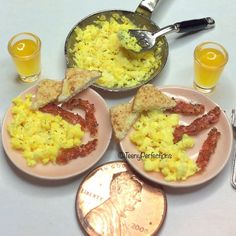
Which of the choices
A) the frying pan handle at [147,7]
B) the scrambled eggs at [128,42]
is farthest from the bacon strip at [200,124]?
the frying pan handle at [147,7]

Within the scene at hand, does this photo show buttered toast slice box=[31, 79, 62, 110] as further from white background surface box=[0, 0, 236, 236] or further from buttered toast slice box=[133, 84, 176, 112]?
buttered toast slice box=[133, 84, 176, 112]

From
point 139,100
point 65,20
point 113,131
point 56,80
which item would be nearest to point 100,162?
point 113,131

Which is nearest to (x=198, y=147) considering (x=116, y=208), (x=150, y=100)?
(x=150, y=100)

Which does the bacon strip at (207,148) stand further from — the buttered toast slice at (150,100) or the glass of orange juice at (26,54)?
the glass of orange juice at (26,54)

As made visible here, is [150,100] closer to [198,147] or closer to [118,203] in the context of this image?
[198,147]

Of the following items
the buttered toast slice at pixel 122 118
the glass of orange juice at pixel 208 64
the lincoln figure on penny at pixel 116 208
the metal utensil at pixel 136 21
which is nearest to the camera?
the lincoln figure on penny at pixel 116 208

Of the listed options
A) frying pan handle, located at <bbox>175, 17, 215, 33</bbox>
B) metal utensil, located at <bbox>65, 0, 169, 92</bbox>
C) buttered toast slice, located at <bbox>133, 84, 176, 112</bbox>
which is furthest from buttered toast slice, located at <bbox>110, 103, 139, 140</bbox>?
frying pan handle, located at <bbox>175, 17, 215, 33</bbox>
